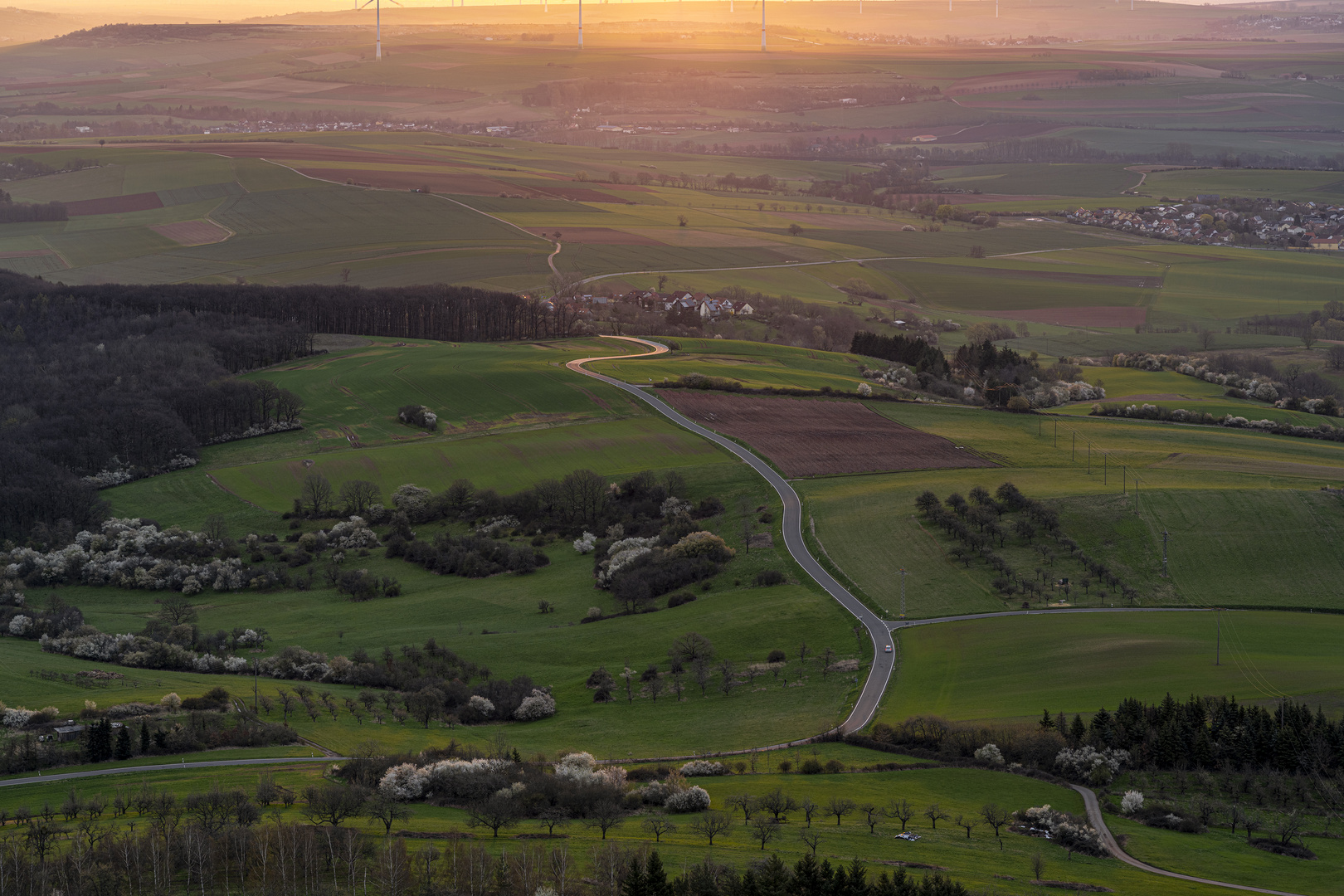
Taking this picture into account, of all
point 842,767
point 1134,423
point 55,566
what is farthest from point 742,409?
point 842,767

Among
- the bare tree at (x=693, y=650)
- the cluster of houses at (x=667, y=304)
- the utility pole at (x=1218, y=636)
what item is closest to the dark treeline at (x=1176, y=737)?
the utility pole at (x=1218, y=636)

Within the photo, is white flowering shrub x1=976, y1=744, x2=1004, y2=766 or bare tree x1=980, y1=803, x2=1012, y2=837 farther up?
bare tree x1=980, y1=803, x2=1012, y2=837

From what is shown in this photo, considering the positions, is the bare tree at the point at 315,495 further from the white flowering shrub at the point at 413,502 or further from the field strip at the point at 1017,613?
the field strip at the point at 1017,613

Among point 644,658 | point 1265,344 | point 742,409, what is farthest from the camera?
point 1265,344

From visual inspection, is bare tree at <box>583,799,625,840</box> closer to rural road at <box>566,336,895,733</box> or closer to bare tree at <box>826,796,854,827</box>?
bare tree at <box>826,796,854,827</box>

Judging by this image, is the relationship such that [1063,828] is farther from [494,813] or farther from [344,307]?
[344,307]

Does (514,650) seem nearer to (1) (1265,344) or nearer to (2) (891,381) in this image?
(2) (891,381)

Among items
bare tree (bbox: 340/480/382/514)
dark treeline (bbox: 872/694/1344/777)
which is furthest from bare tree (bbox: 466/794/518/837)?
bare tree (bbox: 340/480/382/514)
